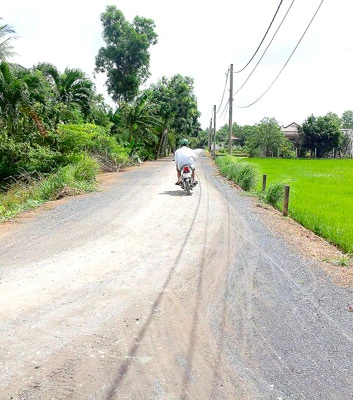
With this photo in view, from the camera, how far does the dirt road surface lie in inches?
120

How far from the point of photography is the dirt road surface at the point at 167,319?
304 centimetres

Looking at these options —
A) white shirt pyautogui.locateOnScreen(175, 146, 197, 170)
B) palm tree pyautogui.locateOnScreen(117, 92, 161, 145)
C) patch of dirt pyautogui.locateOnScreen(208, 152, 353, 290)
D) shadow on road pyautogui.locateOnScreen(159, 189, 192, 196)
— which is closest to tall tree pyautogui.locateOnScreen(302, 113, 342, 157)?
palm tree pyautogui.locateOnScreen(117, 92, 161, 145)

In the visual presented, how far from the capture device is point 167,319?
4.05 meters

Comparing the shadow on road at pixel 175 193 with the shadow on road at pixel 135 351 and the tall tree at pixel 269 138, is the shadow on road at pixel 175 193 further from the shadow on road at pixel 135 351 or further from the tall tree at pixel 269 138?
the tall tree at pixel 269 138

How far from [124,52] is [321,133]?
35557mm

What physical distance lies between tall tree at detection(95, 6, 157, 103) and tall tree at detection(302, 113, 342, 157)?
32.0 metres

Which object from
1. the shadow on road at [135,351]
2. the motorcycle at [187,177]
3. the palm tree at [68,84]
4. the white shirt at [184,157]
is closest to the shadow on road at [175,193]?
the motorcycle at [187,177]

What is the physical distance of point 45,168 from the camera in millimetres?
17469

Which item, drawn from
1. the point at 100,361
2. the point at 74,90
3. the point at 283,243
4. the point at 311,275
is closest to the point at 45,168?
the point at 74,90

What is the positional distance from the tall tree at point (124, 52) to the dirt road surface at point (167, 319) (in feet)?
→ 111

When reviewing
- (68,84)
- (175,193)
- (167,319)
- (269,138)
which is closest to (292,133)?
(269,138)

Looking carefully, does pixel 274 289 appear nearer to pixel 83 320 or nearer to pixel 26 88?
pixel 83 320

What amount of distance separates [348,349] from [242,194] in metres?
10.6

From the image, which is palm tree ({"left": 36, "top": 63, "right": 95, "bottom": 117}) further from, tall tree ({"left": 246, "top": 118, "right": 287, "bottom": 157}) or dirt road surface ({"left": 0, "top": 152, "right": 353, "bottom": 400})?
tall tree ({"left": 246, "top": 118, "right": 287, "bottom": 157})
